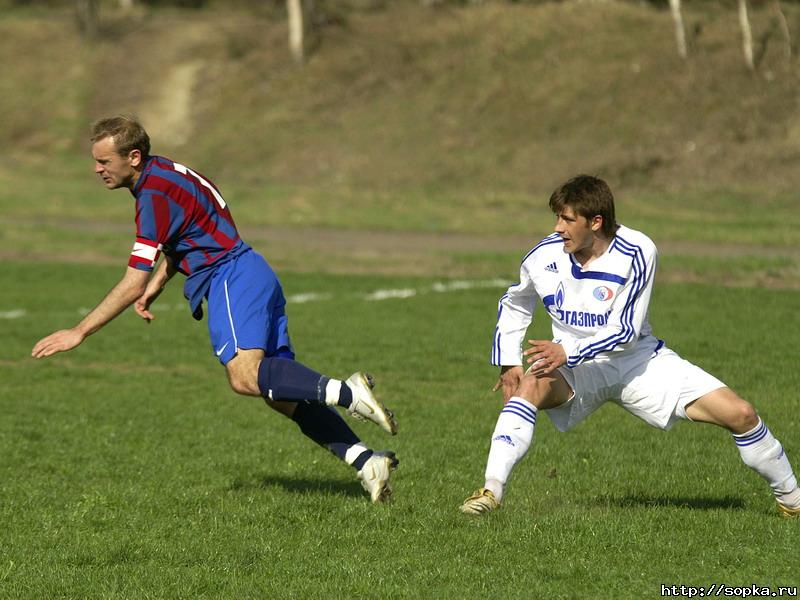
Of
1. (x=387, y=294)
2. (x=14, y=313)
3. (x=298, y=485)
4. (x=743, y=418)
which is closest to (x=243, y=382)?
(x=298, y=485)

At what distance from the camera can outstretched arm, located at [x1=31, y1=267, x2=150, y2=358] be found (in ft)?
22.5

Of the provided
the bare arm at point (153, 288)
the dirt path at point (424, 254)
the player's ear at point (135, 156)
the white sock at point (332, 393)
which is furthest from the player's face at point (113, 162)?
the dirt path at point (424, 254)

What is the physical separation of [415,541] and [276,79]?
41.3m

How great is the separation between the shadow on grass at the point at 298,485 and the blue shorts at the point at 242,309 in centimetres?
95

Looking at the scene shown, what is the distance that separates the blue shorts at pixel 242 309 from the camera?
23.4 ft

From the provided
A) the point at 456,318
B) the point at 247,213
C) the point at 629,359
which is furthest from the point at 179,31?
the point at 629,359

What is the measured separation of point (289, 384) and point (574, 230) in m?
1.82

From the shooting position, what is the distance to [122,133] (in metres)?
7.08

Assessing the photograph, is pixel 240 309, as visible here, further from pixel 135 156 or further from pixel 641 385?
pixel 641 385

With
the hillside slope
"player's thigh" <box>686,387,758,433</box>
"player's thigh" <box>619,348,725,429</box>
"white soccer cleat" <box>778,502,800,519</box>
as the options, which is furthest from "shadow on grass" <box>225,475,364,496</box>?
the hillside slope

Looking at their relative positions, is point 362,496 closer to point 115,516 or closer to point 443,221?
point 115,516

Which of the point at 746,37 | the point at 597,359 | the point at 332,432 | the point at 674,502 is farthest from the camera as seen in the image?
the point at 746,37

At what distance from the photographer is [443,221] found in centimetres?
2839

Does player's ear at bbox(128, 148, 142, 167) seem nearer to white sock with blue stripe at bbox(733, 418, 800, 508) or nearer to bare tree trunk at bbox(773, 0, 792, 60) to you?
white sock with blue stripe at bbox(733, 418, 800, 508)
